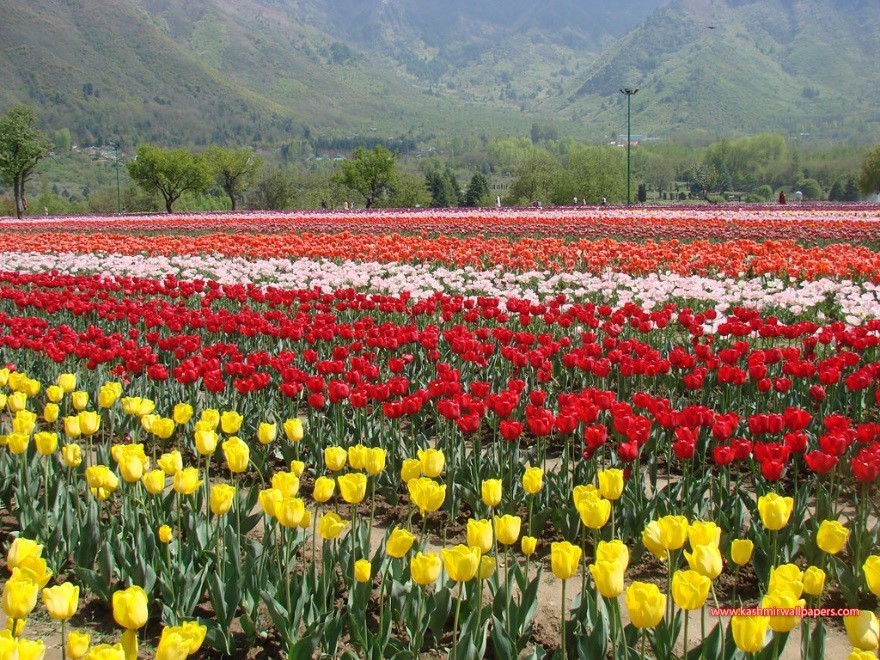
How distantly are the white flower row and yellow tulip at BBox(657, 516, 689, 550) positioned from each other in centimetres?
638

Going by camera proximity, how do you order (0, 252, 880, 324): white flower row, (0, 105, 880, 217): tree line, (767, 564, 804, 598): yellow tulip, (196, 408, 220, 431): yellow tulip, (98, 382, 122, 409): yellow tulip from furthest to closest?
(0, 105, 880, 217): tree line < (0, 252, 880, 324): white flower row < (98, 382, 122, 409): yellow tulip < (196, 408, 220, 431): yellow tulip < (767, 564, 804, 598): yellow tulip

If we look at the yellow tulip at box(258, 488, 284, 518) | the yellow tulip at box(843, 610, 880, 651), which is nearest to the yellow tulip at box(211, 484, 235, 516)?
the yellow tulip at box(258, 488, 284, 518)

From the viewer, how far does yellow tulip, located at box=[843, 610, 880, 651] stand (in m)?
2.07

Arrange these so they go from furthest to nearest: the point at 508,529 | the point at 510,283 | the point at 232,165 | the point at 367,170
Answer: the point at 232,165
the point at 367,170
the point at 510,283
the point at 508,529

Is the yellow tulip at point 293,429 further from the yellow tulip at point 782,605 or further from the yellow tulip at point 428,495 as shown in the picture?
the yellow tulip at point 782,605

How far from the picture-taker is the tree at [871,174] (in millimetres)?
57562

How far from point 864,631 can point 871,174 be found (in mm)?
63577

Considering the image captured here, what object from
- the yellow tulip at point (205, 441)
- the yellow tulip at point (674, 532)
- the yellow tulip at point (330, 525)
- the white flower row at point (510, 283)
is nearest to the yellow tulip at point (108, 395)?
the yellow tulip at point (205, 441)

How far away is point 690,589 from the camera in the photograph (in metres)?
2.22

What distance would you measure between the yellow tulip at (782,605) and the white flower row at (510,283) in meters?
6.71

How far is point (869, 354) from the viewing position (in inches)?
290

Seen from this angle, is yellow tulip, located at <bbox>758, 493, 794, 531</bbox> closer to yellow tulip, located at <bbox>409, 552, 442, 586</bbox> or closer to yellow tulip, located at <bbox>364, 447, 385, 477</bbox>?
yellow tulip, located at <bbox>409, 552, 442, 586</bbox>

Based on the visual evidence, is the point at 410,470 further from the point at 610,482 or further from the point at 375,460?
the point at 610,482

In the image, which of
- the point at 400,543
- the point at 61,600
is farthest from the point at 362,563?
the point at 61,600
